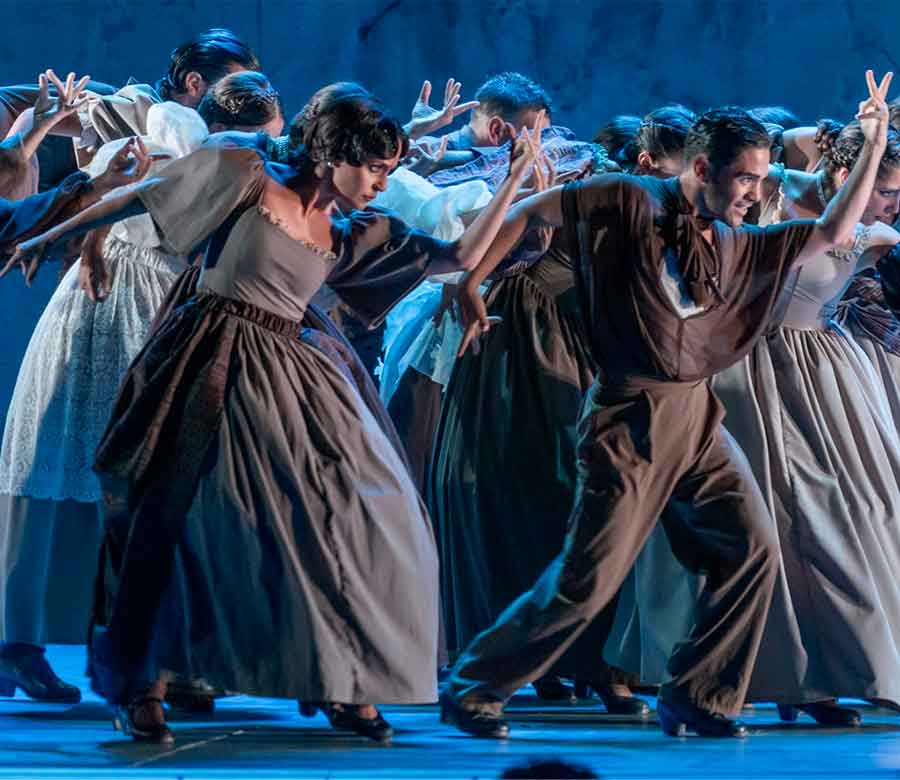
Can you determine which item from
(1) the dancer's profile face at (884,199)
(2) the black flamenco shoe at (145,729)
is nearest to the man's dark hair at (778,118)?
(1) the dancer's profile face at (884,199)

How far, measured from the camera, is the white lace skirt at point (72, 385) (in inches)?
213

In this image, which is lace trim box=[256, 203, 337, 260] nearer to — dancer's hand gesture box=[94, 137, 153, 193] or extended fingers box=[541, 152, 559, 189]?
dancer's hand gesture box=[94, 137, 153, 193]

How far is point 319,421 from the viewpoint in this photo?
14.6 feet

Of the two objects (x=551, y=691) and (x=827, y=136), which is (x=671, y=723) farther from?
(x=827, y=136)

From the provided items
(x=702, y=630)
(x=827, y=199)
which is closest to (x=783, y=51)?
(x=827, y=199)

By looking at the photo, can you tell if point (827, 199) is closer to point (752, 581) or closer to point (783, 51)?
point (752, 581)

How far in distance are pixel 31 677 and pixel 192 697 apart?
566 millimetres

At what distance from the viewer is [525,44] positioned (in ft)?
25.6

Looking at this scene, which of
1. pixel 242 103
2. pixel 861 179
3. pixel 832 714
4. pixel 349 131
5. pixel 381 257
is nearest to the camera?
pixel 349 131

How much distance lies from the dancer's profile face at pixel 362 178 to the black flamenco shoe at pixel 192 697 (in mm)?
1277

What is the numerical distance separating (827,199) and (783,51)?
250 centimetres

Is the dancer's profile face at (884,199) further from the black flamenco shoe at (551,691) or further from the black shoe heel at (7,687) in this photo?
the black shoe heel at (7,687)

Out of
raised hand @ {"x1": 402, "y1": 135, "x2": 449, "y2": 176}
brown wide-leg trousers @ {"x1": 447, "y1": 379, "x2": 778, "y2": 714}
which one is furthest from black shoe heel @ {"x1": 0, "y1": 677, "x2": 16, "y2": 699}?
raised hand @ {"x1": 402, "y1": 135, "x2": 449, "y2": 176}

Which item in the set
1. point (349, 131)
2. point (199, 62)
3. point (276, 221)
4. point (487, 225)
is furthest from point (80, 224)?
point (199, 62)
